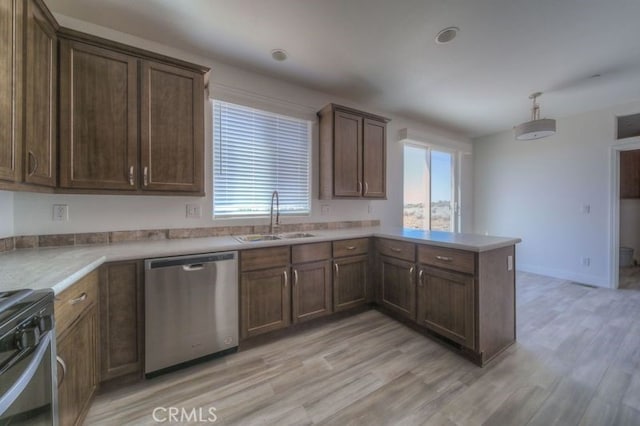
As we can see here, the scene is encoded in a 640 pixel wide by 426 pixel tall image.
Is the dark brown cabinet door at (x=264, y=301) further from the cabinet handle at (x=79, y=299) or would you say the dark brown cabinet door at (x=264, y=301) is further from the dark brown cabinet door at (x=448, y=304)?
the dark brown cabinet door at (x=448, y=304)

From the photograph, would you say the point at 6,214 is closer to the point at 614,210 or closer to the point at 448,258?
the point at 448,258

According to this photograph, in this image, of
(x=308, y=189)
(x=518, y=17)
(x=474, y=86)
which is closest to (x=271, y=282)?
(x=308, y=189)

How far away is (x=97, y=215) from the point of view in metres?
2.04

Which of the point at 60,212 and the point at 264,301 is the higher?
the point at 60,212

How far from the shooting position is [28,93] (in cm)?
143

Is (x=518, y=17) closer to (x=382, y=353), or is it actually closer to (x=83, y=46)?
(x=382, y=353)

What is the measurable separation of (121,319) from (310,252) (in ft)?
4.90

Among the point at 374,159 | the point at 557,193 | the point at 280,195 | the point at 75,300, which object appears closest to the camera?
the point at 75,300

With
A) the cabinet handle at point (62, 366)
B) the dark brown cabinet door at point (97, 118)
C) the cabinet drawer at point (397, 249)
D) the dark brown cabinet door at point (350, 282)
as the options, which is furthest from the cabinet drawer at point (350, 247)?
the cabinet handle at point (62, 366)

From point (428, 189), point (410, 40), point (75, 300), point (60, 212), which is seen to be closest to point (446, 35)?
point (410, 40)

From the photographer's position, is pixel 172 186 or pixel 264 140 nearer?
pixel 172 186

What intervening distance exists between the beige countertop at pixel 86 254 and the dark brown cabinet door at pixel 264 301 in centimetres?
28

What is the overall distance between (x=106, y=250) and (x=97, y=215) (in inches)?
18.7
